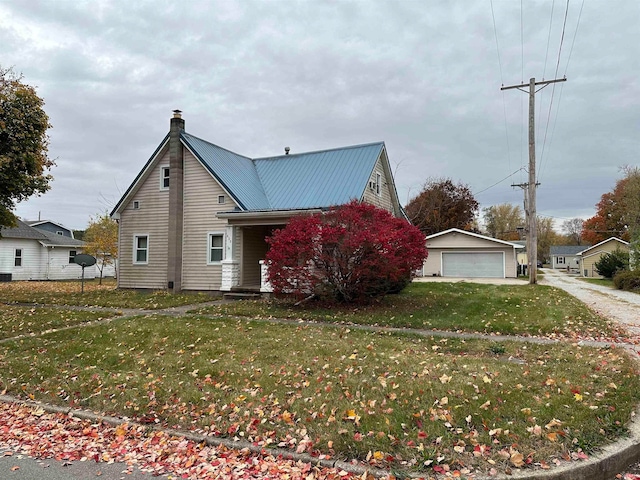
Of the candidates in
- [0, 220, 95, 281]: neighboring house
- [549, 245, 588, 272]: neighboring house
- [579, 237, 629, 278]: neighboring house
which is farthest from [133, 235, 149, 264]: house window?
[549, 245, 588, 272]: neighboring house

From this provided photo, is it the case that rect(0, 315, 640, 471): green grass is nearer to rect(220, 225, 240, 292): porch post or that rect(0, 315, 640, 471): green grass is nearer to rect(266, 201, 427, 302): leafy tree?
rect(266, 201, 427, 302): leafy tree

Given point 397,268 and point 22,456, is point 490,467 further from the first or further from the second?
point 397,268

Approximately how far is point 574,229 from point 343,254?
103 metres

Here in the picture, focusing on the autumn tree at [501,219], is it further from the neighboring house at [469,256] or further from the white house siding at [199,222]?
the white house siding at [199,222]

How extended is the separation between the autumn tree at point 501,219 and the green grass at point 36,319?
6794cm

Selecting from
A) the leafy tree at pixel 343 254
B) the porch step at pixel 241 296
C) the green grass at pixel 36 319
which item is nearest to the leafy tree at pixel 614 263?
the leafy tree at pixel 343 254

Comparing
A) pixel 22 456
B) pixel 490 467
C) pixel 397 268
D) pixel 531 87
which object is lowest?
pixel 22 456

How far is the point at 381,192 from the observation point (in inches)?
824

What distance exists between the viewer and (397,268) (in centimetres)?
1166

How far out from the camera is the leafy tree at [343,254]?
11.5 metres

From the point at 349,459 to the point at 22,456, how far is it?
10.3 feet

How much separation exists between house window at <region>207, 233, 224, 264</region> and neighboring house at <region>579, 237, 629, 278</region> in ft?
128

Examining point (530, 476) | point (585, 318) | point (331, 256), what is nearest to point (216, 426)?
point (530, 476)

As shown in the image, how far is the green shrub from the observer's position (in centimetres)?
2125
